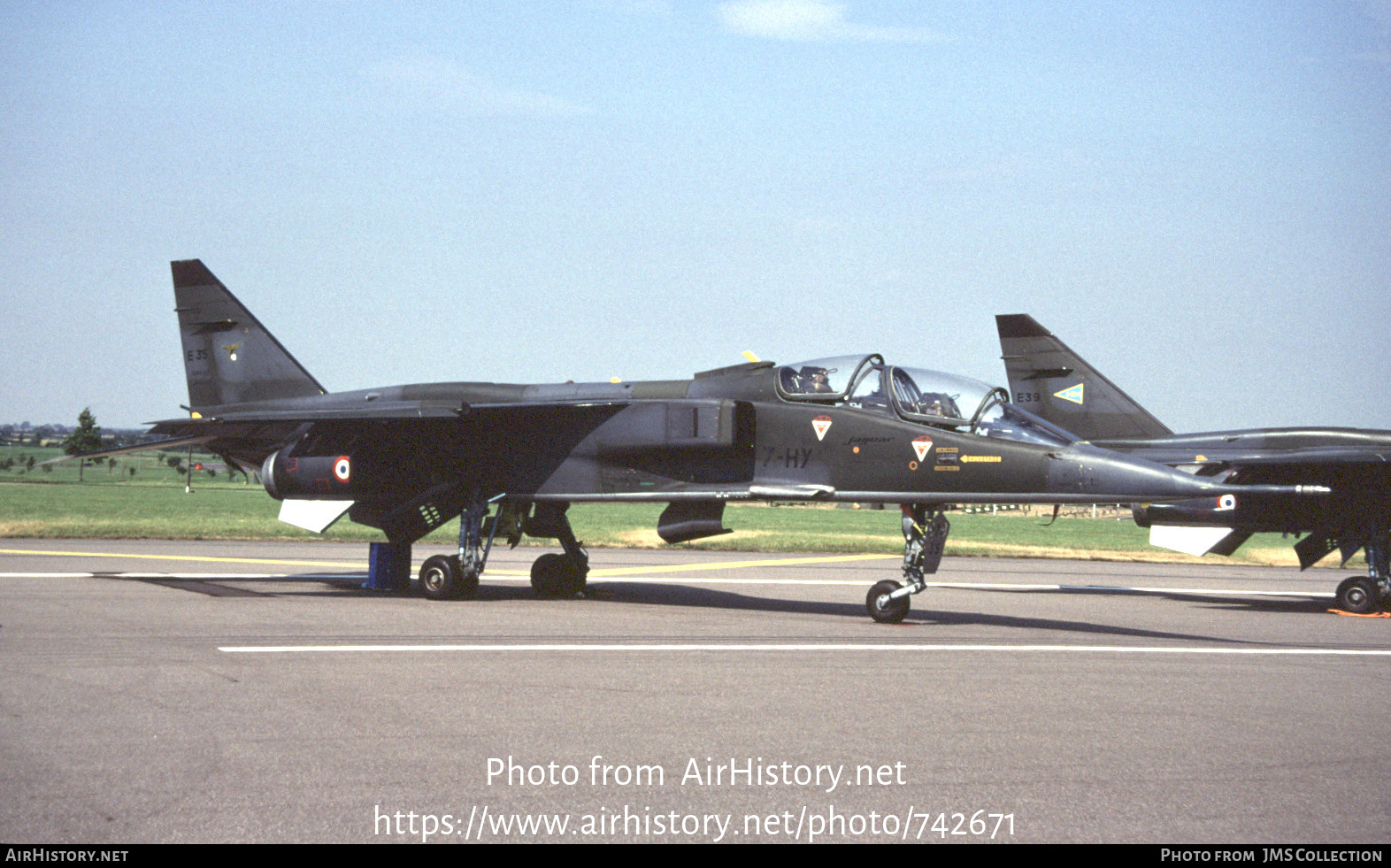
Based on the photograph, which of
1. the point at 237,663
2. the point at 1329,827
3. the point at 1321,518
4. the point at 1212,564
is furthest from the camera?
the point at 1212,564

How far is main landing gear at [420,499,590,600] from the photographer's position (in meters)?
15.5

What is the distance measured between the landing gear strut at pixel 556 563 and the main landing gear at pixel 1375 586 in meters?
11.2

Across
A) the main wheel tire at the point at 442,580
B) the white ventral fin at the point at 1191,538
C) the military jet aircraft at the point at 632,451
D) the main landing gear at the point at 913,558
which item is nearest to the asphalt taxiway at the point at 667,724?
the main landing gear at the point at 913,558

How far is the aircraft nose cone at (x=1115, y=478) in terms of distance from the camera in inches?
455

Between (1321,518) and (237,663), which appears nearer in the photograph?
(237,663)

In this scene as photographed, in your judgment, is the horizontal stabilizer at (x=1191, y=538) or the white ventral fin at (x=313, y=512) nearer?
the white ventral fin at (x=313, y=512)

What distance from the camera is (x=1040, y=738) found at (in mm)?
7105

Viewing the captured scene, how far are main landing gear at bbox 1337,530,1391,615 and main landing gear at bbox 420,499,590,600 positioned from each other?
36.8 ft

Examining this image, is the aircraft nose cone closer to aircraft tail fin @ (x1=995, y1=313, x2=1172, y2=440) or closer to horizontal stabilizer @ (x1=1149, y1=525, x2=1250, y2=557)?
horizontal stabilizer @ (x1=1149, y1=525, x2=1250, y2=557)

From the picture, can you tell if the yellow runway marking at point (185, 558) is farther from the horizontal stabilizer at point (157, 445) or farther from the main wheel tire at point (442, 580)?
the main wheel tire at point (442, 580)

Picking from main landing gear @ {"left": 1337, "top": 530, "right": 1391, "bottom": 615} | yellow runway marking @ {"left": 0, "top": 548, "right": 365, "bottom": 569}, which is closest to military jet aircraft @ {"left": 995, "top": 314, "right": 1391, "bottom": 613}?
main landing gear @ {"left": 1337, "top": 530, "right": 1391, "bottom": 615}
